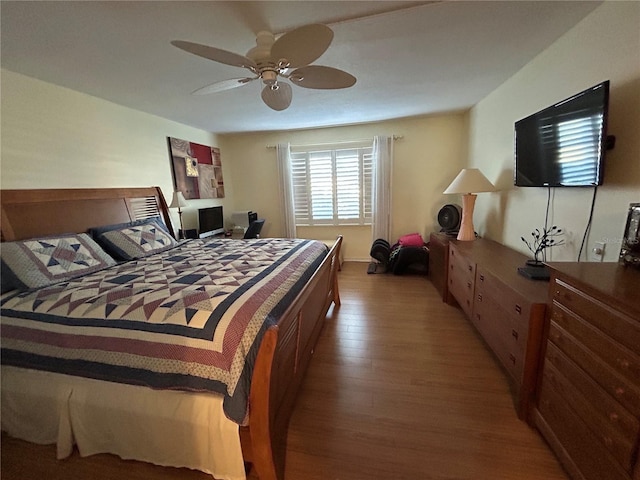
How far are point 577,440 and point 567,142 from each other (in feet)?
5.33

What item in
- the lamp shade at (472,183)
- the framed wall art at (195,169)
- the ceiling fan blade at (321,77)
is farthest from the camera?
the framed wall art at (195,169)

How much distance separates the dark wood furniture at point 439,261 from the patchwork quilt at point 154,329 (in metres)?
2.06

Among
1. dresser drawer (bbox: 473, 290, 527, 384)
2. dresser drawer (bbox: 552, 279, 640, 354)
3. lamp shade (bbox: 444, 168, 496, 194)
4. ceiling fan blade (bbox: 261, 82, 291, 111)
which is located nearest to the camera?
dresser drawer (bbox: 552, 279, 640, 354)

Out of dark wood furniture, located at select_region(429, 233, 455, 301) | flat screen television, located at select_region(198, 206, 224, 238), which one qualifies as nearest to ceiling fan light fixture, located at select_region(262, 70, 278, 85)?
dark wood furniture, located at select_region(429, 233, 455, 301)

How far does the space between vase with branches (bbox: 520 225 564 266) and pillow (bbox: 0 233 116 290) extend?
329 centimetres

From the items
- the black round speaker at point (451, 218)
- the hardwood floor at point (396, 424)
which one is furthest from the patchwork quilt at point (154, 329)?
the black round speaker at point (451, 218)

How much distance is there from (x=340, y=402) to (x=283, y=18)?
2377 mm

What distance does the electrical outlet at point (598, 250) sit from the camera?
157 cm

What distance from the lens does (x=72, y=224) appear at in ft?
7.82

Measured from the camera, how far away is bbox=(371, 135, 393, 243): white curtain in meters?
4.24

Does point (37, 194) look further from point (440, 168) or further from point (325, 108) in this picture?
point (440, 168)

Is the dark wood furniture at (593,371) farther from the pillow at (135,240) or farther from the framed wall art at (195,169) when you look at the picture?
the framed wall art at (195,169)

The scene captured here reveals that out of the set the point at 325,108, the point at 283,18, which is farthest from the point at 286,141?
the point at 283,18

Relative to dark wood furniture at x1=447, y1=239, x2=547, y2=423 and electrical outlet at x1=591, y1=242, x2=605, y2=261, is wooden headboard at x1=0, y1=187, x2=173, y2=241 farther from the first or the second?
electrical outlet at x1=591, y1=242, x2=605, y2=261
